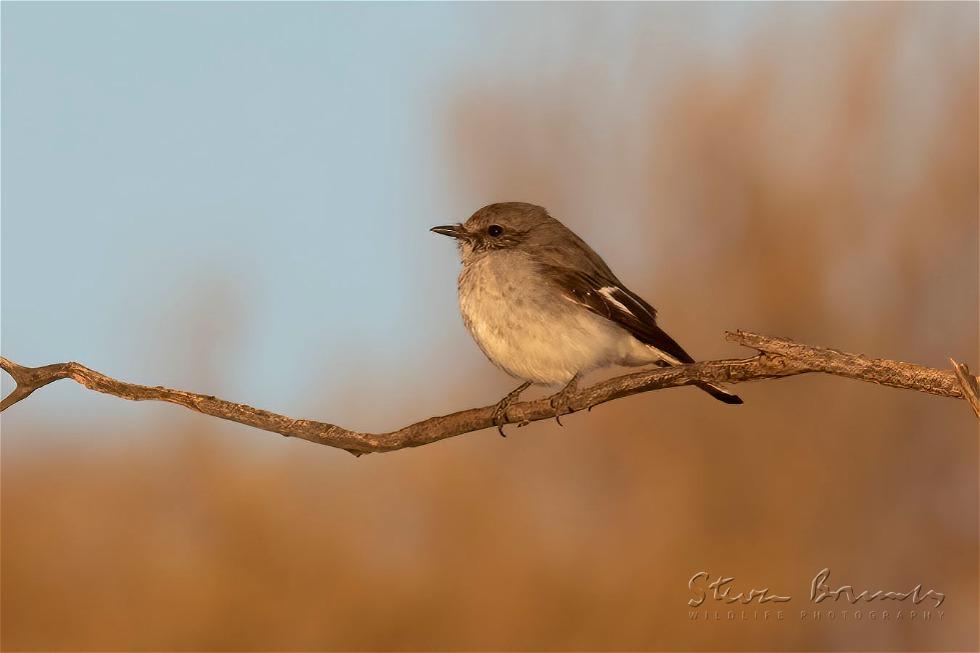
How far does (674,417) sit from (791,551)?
1.47 metres

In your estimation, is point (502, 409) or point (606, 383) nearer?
point (606, 383)

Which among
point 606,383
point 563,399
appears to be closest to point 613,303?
point 563,399

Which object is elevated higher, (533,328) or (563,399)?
(533,328)

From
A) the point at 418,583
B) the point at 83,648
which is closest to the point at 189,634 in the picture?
the point at 83,648

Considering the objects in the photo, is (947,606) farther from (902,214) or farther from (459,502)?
(459,502)

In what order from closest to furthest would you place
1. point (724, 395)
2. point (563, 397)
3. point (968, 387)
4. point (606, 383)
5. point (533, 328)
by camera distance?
point (968, 387)
point (606, 383)
point (563, 397)
point (724, 395)
point (533, 328)

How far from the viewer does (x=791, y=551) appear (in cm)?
938

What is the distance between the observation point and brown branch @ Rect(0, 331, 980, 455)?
390 cm

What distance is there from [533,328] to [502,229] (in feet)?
3.43

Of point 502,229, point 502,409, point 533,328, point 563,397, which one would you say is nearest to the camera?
point 502,409

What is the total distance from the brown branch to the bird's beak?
8.10 feet

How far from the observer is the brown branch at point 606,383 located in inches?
153

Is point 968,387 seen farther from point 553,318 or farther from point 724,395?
point 553,318

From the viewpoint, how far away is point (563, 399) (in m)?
5.34
